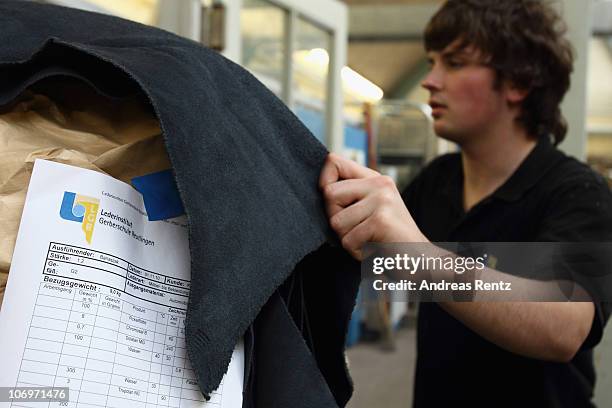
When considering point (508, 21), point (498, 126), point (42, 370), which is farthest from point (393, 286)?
point (508, 21)

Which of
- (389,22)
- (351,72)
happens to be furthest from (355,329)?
(351,72)

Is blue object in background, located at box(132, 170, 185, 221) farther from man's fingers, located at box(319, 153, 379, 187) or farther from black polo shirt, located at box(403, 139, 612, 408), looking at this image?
black polo shirt, located at box(403, 139, 612, 408)

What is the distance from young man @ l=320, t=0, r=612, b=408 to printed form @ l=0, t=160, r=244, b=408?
430 millimetres

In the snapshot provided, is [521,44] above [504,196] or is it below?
above

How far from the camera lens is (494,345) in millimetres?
1123

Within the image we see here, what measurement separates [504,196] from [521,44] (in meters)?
0.34

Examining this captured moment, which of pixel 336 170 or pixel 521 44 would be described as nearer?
pixel 336 170

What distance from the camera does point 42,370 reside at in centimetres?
46

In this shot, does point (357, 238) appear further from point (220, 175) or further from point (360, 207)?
point (220, 175)

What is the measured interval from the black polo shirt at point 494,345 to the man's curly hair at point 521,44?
0.11 meters

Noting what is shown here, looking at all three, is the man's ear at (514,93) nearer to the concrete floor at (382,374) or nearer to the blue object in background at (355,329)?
the concrete floor at (382,374)

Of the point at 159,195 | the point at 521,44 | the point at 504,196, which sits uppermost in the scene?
the point at 521,44

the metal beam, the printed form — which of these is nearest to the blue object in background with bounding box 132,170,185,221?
the printed form

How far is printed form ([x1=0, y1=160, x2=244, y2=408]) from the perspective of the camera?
1.52 feet
